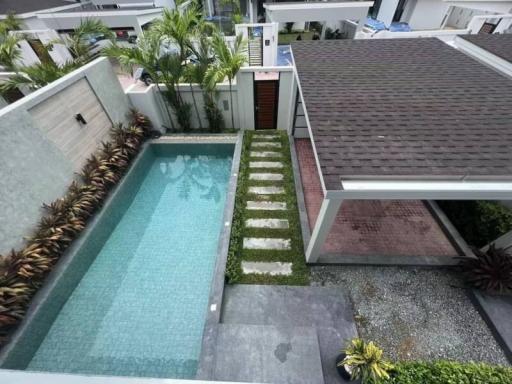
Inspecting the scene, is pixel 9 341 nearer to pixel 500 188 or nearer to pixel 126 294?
pixel 126 294

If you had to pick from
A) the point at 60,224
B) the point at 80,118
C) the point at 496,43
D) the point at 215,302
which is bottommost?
the point at 215,302

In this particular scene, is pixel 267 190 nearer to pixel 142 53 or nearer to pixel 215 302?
pixel 215 302

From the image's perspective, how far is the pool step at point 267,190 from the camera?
7875 mm

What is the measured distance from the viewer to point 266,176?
8.49 meters

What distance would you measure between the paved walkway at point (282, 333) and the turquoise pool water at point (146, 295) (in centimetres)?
108

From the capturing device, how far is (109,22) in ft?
52.5

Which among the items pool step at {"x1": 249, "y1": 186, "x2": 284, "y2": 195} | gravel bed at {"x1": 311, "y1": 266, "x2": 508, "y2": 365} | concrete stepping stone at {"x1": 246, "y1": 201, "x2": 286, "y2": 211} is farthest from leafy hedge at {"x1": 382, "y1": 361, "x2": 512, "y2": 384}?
pool step at {"x1": 249, "y1": 186, "x2": 284, "y2": 195}

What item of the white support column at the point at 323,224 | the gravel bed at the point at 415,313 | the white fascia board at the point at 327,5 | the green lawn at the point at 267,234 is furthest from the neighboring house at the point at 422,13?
the white support column at the point at 323,224

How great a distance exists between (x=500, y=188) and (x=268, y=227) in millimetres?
5057

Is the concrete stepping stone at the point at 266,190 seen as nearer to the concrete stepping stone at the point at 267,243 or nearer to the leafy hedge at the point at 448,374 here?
the concrete stepping stone at the point at 267,243

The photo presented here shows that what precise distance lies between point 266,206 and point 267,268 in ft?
7.24

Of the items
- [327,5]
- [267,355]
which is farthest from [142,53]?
[327,5]

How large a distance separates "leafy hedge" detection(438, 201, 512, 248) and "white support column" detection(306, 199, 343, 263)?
4424 mm

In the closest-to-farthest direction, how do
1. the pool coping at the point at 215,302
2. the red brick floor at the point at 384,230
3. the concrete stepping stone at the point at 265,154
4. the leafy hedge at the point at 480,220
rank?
the pool coping at the point at 215,302, the leafy hedge at the point at 480,220, the red brick floor at the point at 384,230, the concrete stepping stone at the point at 265,154
